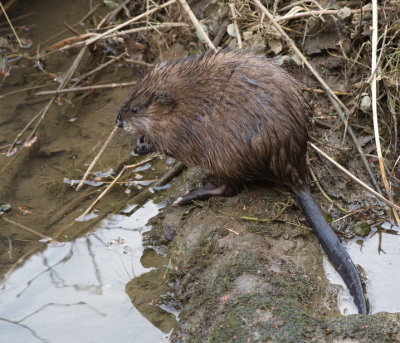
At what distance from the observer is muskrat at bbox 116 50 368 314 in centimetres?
395

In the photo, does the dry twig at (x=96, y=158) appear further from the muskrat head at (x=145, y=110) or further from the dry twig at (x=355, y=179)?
the dry twig at (x=355, y=179)

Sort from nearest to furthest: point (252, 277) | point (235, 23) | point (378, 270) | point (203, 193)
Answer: point (252, 277) < point (378, 270) < point (203, 193) < point (235, 23)

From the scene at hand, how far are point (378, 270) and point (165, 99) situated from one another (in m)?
1.81

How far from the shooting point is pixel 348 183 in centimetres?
455

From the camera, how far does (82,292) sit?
407 centimetres

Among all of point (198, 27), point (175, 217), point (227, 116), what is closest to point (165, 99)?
point (227, 116)

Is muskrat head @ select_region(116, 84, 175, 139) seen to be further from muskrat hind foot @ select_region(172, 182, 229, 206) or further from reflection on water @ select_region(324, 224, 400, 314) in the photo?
reflection on water @ select_region(324, 224, 400, 314)

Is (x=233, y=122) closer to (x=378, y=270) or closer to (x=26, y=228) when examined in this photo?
(x=378, y=270)

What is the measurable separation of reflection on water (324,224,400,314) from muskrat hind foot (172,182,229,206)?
0.87 meters

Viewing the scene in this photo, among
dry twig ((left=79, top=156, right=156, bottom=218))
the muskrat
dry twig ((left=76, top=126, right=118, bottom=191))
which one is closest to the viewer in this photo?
the muskrat

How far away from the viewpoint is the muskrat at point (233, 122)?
3951 millimetres

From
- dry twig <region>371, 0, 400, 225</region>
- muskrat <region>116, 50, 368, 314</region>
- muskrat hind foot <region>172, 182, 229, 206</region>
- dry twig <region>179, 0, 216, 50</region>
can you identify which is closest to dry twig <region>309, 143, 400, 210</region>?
dry twig <region>371, 0, 400, 225</region>

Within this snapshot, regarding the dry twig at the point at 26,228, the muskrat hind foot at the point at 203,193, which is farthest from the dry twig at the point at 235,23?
the dry twig at the point at 26,228

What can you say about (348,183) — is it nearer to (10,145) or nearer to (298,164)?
(298,164)
